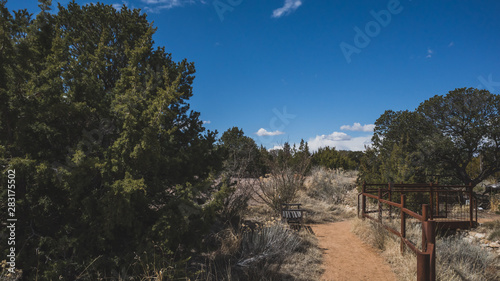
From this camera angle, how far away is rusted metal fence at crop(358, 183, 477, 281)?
3.14 metres

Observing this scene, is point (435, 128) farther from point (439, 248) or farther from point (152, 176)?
point (152, 176)

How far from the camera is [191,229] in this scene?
12.4ft

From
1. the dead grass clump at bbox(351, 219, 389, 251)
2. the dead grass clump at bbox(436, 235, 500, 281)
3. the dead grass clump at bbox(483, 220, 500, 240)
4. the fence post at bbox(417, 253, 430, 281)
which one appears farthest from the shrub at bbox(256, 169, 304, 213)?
the fence post at bbox(417, 253, 430, 281)

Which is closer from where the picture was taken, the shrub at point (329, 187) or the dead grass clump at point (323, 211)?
the dead grass clump at point (323, 211)

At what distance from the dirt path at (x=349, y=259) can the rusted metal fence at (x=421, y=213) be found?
2.39 feet

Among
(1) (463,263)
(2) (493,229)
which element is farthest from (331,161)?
(1) (463,263)

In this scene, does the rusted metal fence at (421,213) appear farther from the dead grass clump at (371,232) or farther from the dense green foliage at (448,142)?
the dense green foliage at (448,142)

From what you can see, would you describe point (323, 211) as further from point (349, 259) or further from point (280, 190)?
point (349, 259)

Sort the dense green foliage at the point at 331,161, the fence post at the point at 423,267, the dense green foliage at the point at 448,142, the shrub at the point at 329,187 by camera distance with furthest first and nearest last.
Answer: the dense green foliage at the point at 331,161 → the shrub at the point at 329,187 → the dense green foliage at the point at 448,142 → the fence post at the point at 423,267

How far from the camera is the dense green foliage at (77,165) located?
317 cm

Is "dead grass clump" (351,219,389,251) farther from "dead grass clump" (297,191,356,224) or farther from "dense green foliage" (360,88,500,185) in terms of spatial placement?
"dense green foliage" (360,88,500,185)

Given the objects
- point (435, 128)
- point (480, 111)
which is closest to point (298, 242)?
point (435, 128)

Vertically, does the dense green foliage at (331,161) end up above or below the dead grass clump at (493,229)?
above

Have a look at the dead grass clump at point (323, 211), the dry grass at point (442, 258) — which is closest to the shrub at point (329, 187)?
the dead grass clump at point (323, 211)
